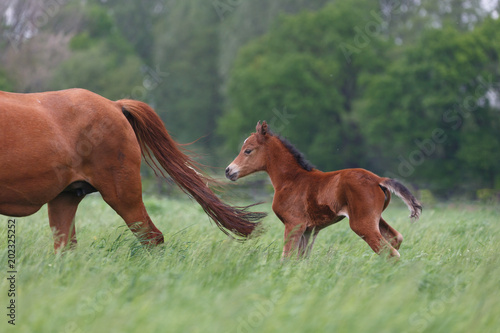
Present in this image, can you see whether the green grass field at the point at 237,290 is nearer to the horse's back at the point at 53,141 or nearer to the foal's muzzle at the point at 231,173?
the horse's back at the point at 53,141

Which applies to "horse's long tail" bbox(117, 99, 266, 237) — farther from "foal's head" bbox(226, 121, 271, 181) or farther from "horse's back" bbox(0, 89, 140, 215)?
"foal's head" bbox(226, 121, 271, 181)

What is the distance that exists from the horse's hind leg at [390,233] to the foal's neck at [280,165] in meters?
1.09

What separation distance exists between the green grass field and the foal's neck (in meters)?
1.02

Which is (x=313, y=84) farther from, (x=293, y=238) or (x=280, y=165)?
(x=293, y=238)

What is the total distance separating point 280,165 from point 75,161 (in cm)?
246

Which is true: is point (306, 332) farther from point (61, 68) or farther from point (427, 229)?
point (61, 68)

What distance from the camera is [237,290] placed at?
12.7 feet

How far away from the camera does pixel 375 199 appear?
19.5ft

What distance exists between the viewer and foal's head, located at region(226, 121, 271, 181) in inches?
277

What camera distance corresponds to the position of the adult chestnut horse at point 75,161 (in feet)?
16.3

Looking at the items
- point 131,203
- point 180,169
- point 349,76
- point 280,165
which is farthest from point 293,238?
point 349,76

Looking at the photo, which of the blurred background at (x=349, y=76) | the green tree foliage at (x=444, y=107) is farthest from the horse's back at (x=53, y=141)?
the green tree foliage at (x=444, y=107)

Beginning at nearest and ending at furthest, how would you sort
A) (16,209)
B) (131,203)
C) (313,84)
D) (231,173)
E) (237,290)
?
(237,290)
(16,209)
(131,203)
(231,173)
(313,84)

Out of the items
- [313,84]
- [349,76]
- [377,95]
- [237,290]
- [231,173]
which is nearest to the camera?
[237,290]
